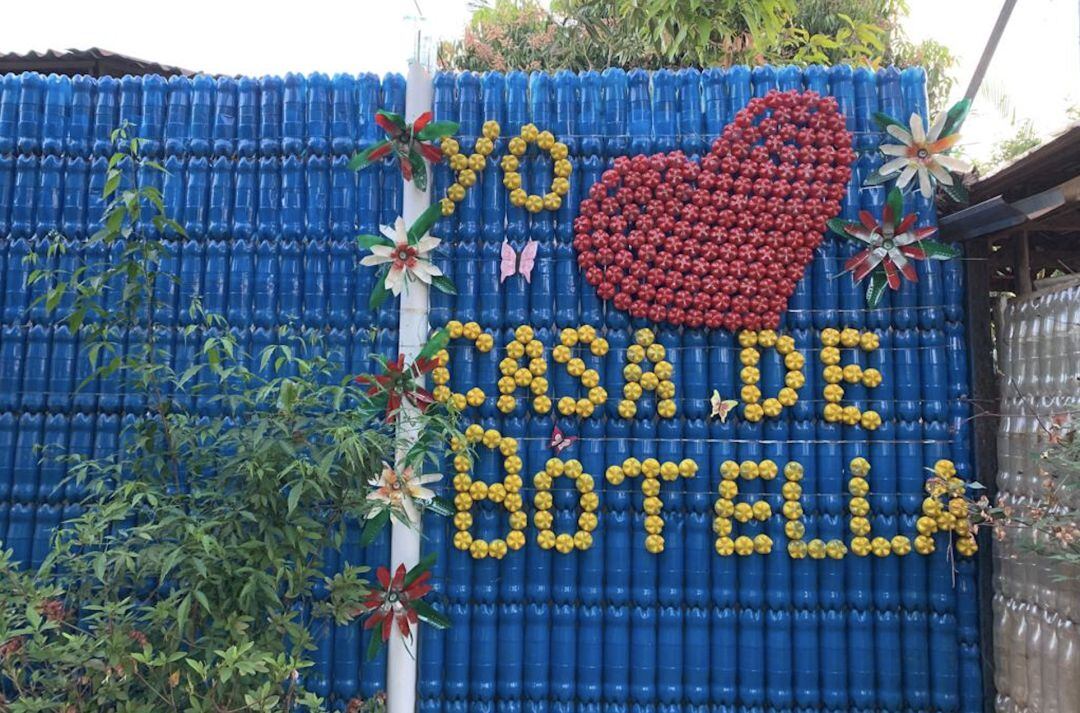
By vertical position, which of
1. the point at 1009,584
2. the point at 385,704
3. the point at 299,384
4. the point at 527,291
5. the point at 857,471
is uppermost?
the point at 527,291

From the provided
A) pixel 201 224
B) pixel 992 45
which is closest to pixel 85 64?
pixel 201 224

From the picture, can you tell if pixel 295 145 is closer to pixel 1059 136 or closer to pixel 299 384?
pixel 299 384

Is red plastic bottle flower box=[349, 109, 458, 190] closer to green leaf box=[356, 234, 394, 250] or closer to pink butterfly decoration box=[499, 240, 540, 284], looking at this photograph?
green leaf box=[356, 234, 394, 250]

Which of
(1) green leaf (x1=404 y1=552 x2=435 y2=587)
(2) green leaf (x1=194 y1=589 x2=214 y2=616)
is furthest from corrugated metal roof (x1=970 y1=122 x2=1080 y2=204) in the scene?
(2) green leaf (x1=194 y1=589 x2=214 y2=616)

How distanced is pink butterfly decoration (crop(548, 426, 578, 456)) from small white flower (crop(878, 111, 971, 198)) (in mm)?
1457

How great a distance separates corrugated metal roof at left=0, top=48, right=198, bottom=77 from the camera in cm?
385

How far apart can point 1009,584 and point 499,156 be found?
7.62 feet

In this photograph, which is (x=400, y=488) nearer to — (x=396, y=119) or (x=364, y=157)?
(x=364, y=157)

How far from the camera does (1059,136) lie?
247cm

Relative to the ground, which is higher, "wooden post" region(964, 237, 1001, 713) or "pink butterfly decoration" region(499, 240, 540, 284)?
"pink butterfly decoration" region(499, 240, 540, 284)

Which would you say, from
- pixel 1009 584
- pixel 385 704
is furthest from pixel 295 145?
pixel 1009 584

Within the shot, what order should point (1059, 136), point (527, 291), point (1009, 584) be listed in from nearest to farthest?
1. point (1059, 136)
2. point (1009, 584)
3. point (527, 291)

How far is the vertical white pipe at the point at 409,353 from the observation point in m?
2.95

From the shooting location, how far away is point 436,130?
303 cm
